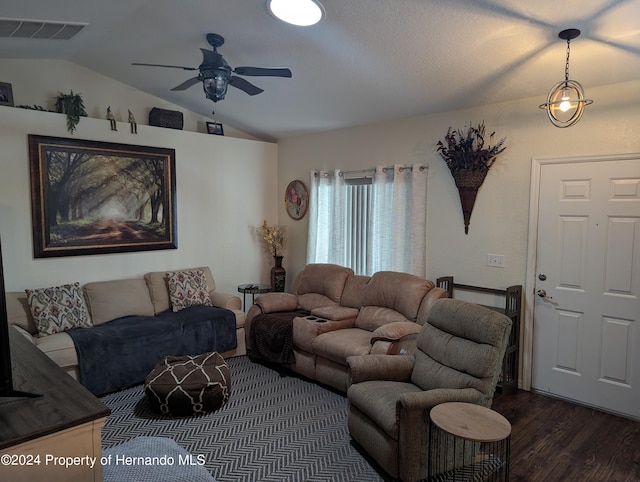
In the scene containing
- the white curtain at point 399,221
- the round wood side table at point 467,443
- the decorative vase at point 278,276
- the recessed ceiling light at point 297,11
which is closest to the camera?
the round wood side table at point 467,443

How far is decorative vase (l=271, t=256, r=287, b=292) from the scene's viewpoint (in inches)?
214

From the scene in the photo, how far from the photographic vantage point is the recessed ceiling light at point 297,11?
2.64 m

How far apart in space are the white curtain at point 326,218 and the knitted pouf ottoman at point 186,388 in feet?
7.50

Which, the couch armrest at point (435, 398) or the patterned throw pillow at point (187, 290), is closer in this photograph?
the couch armrest at point (435, 398)

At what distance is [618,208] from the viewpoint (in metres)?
3.15

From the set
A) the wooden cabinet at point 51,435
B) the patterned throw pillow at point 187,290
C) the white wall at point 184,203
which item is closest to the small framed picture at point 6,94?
the white wall at point 184,203

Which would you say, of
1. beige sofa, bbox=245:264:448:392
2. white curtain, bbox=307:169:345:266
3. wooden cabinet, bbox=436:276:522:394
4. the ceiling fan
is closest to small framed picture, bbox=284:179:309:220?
white curtain, bbox=307:169:345:266

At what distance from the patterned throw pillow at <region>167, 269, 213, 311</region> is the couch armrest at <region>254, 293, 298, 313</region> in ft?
2.09

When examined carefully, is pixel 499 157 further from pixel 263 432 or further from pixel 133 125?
pixel 133 125

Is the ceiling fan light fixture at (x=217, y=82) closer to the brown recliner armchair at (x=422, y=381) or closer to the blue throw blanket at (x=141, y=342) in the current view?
the brown recliner armchair at (x=422, y=381)

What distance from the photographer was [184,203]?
4922 millimetres

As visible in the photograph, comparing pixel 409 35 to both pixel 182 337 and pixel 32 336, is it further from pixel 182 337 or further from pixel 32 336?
pixel 32 336

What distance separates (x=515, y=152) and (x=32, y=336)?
14.9ft

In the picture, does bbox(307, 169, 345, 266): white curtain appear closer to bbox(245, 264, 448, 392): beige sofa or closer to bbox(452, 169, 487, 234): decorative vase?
bbox(245, 264, 448, 392): beige sofa
